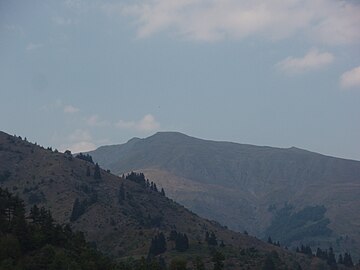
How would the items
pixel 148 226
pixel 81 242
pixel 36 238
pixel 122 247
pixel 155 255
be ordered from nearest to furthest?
1. pixel 36 238
2. pixel 81 242
3. pixel 155 255
4. pixel 122 247
5. pixel 148 226

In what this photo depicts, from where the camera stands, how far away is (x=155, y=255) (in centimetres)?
15500

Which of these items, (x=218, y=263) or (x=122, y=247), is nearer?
(x=218, y=263)

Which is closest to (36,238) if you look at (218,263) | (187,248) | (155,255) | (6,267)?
(6,267)

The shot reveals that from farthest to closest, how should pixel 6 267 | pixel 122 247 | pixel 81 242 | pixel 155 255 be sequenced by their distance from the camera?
pixel 122 247 → pixel 155 255 → pixel 81 242 → pixel 6 267

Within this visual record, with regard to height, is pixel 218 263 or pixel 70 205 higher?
pixel 70 205

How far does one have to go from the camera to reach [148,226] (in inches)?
7623

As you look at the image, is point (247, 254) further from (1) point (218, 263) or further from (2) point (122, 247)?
(1) point (218, 263)

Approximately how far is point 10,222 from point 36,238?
769 cm

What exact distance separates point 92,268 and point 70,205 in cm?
11758

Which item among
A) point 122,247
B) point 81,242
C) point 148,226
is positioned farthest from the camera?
point 148,226

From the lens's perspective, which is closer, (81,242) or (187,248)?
(81,242)

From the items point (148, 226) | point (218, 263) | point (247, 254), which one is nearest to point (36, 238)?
point (218, 263)

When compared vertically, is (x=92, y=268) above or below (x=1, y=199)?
below

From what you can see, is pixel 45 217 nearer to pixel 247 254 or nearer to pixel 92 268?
pixel 92 268
